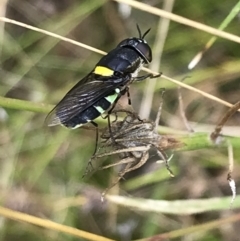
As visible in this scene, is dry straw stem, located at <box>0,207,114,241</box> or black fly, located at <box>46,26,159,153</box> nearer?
black fly, located at <box>46,26,159,153</box>

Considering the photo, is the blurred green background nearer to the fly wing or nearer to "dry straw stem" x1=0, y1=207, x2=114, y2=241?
"dry straw stem" x1=0, y1=207, x2=114, y2=241

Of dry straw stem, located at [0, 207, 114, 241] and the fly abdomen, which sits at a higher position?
the fly abdomen

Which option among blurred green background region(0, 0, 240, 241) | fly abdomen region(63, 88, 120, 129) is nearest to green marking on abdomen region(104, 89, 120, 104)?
fly abdomen region(63, 88, 120, 129)

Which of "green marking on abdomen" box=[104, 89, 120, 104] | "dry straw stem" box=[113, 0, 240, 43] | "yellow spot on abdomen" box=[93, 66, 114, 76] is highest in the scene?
"dry straw stem" box=[113, 0, 240, 43]

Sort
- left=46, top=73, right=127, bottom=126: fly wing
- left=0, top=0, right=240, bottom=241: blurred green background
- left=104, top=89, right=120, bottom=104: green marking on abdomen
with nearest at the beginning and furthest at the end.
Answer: left=46, top=73, right=127, bottom=126: fly wing
left=104, top=89, right=120, bottom=104: green marking on abdomen
left=0, top=0, right=240, bottom=241: blurred green background

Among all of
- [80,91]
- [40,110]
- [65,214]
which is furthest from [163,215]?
[40,110]

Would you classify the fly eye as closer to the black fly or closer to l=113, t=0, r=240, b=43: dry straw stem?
the black fly

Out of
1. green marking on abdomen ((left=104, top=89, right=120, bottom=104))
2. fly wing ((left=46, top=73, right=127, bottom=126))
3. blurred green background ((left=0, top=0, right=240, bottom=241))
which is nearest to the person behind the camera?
Result: fly wing ((left=46, top=73, right=127, bottom=126))

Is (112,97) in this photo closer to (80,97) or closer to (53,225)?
(80,97)
